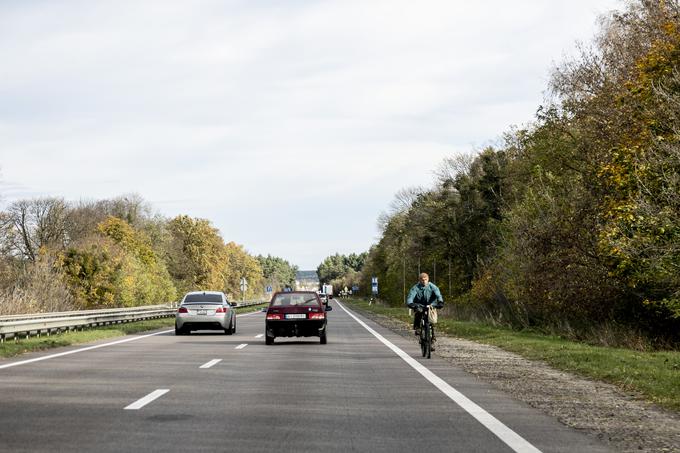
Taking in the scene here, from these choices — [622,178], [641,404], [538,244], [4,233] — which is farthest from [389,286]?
[641,404]

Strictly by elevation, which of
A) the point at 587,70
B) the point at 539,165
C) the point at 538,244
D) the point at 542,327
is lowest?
the point at 542,327

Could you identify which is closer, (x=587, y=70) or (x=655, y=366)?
(x=655, y=366)

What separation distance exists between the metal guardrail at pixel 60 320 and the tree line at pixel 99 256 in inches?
134

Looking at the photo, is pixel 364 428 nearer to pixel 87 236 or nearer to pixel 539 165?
pixel 539 165

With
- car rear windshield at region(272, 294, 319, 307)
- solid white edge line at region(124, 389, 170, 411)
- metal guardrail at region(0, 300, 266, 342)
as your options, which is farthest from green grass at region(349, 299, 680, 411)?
metal guardrail at region(0, 300, 266, 342)

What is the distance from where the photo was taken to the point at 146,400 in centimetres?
1027

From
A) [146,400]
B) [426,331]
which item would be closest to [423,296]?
[426,331]

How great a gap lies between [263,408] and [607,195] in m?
17.1

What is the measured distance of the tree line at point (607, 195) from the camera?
62.1 feet

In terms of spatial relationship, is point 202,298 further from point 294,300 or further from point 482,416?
point 482,416

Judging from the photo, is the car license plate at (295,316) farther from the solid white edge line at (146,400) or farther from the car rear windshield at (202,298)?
the solid white edge line at (146,400)

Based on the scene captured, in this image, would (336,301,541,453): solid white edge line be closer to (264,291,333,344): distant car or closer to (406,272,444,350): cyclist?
(406,272,444,350): cyclist

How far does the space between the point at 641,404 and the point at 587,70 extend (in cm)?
2155

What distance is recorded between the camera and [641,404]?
405 inches
